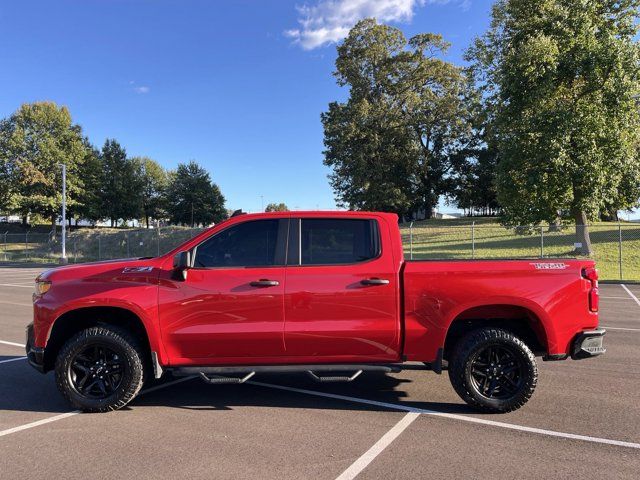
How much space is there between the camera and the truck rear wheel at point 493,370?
15.6 feet

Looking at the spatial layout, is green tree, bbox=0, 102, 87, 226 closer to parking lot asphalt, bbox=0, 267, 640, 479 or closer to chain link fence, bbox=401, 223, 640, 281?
chain link fence, bbox=401, 223, 640, 281

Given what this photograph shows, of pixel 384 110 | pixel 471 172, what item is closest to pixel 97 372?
pixel 384 110

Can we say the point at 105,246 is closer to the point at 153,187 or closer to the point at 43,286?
the point at 43,286

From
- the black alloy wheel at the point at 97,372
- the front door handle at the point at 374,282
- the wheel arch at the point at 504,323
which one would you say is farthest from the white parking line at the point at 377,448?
the black alloy wheel at the point at 97,372

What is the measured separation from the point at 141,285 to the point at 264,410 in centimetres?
175

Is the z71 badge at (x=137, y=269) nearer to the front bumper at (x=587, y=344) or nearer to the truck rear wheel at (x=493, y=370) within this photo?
the truck rear wheel at (x=493, y=370)

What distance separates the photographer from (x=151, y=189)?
83.4 m

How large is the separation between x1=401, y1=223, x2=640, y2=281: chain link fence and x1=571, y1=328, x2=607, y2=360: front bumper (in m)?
16.6

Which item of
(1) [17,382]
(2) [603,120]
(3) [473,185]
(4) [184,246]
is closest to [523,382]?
(4) [184,246]

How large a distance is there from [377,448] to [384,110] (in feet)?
144

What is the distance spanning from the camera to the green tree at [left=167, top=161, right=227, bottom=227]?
6725 centimetres

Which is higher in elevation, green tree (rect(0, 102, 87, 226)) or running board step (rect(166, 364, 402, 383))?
green tree (rect(0, 102, 87, 226))

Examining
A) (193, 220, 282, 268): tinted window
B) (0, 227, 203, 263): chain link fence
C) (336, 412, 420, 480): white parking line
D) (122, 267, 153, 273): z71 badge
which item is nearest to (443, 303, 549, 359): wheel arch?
(336, 412, 420, 480): white parking line

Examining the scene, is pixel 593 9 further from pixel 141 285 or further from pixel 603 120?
pixel 141 285
